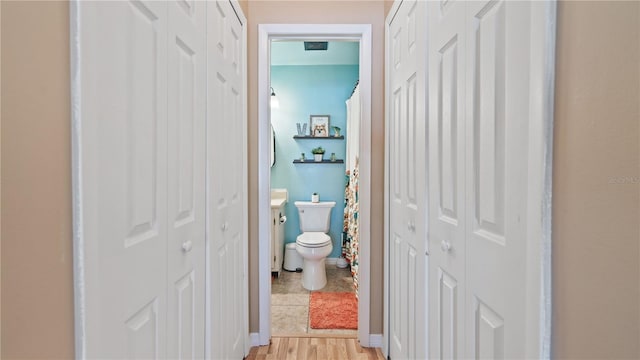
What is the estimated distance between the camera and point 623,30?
476mm

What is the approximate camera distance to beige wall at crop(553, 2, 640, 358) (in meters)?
0.47

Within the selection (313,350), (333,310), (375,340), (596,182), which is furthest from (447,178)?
(333,310)

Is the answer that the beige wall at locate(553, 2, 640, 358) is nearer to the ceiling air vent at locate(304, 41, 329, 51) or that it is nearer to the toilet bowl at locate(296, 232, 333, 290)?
the toilet bowl at locate(296, 232, 333, 290)

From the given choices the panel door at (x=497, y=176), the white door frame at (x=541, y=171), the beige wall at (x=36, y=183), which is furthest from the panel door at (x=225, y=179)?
the white door frame at (x=541, y=171)

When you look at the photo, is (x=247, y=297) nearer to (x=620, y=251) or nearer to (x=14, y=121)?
(x=14, y=121)

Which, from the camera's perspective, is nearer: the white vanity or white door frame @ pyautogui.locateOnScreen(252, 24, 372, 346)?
white door frame @ pyautogui.locateOnScreen(252, 24, 372, 346)

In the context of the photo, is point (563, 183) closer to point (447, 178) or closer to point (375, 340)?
point (447, 178)


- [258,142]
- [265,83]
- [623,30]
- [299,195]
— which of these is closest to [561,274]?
[623,30]

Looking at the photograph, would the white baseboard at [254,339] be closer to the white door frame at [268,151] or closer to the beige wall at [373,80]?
the white door frame at [268,151]

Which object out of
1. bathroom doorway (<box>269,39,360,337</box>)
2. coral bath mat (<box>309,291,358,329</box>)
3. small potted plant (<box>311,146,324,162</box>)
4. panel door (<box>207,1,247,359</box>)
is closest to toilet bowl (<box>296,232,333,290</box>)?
coral bath mat (<box>309,291,358,329</box>)

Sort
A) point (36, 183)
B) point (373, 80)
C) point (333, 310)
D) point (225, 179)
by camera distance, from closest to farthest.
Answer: point (36, 183)
point (225, 179)
point (373, 80)
point (333, 310)

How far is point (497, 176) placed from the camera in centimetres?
79

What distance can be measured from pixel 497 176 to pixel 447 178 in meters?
0.29

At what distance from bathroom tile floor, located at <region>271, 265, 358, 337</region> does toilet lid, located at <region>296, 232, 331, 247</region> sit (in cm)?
48
